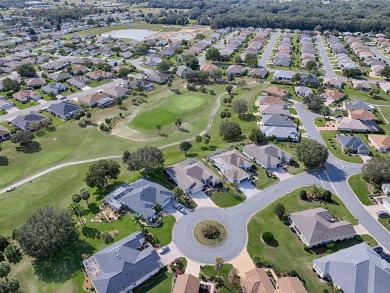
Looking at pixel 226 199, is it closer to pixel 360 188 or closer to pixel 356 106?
pixel 360 188

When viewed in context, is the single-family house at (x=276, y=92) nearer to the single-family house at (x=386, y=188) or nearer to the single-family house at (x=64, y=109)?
the single-family house at (x=386, y=188)

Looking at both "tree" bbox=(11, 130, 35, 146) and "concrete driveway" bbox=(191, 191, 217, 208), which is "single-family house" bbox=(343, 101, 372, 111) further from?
"tree" bbox=(11, 130, 35, 146)

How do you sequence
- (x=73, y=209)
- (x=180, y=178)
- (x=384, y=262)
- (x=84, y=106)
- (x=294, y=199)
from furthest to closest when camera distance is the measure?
1. (x=84, y=106)
2. (x=180, y=178)
3. (x=294, y=199)
4. (x=73, y=209)
5. (x=384, y=262)

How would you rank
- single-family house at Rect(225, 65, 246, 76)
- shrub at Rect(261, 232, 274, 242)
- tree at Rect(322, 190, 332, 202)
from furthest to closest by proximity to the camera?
single-family house at Rect(225, 65, 246, 76) < tree at Rect(322, 190, 332, 202) < shrub at Rect(261, 232, 274, 242)

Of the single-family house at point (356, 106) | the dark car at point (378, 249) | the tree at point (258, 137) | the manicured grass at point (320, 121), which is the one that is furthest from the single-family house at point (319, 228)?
the single-family house at point (356, 106)

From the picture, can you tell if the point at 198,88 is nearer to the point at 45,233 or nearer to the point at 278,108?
the point at 278,108

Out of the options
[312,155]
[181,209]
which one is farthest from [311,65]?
[181,209]

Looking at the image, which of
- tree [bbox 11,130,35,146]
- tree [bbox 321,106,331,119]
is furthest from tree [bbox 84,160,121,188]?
tree [bbox 321,106,331,119]

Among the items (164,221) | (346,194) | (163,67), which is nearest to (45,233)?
(164,221)
